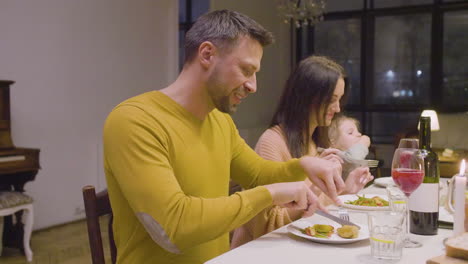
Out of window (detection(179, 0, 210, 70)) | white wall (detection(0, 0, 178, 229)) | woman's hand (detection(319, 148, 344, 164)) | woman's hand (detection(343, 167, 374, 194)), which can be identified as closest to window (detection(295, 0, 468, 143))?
window (detection(179, 0, 210, 70))

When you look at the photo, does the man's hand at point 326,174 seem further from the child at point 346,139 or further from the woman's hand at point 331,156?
the child at point 346,139

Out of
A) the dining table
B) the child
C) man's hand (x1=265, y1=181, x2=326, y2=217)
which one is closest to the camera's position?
the dining table

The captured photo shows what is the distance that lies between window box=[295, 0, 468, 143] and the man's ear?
6.11 meters

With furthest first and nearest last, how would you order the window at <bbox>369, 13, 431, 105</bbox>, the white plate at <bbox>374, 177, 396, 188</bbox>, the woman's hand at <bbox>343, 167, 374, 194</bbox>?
the window at <bbox>369, 13, 431, 105</bbox> < the white plate at <bbox>374, 177, 396, 188</bbox> < the woman's hand at <bbox>343, 167, 374, 194</bbox>

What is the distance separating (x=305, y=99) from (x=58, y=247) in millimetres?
2960

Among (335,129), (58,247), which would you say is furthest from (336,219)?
(58,247)

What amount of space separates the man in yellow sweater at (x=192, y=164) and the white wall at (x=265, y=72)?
566 cm

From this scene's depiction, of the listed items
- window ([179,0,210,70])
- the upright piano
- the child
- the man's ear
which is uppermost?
window ([179,0,210,70])

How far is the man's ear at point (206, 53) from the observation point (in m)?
1.43

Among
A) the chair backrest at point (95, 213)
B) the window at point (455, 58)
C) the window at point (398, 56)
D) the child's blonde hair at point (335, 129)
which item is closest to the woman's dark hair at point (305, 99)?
the child's blonde hair at point (335, 129)

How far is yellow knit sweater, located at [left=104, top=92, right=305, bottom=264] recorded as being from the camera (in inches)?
48.4

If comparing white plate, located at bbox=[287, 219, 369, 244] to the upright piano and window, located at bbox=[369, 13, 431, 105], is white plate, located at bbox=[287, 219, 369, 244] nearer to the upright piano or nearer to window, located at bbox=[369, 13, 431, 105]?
the upright piano

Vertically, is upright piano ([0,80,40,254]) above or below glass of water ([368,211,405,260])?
below

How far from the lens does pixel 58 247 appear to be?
4.32 meters
